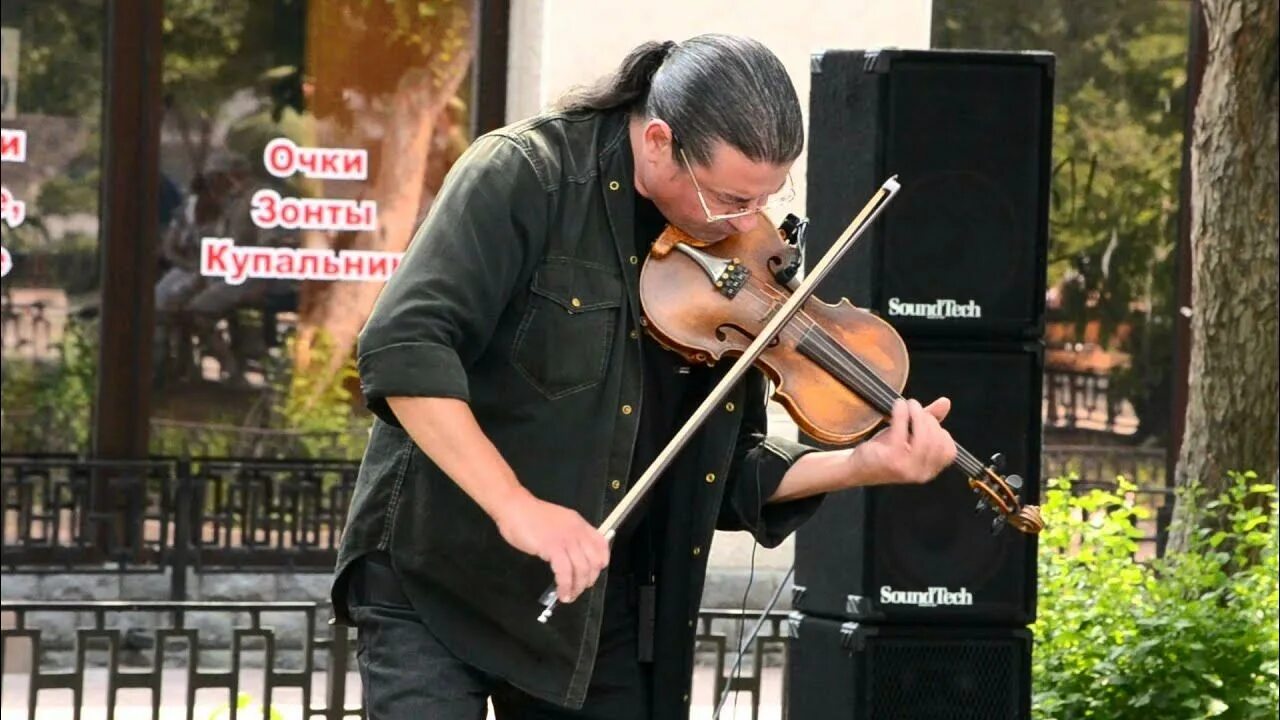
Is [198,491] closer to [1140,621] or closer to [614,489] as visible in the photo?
[1140,621]

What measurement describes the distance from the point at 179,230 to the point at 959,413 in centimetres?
497

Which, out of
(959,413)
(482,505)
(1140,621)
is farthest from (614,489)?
(1140,621)

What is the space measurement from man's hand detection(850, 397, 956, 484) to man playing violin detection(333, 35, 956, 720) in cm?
30

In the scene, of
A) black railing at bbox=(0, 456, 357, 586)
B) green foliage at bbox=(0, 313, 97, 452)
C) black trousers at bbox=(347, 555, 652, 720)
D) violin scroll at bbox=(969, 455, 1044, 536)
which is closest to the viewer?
black trousers at bbox=(347, 555, 652, 720)

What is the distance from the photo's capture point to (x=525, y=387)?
10.2 ft

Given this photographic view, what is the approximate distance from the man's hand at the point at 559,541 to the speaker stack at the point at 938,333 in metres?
2.05

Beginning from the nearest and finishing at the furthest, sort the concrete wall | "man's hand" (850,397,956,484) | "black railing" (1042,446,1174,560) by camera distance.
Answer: "man's hand" (850,397,956,484) → the concrete wall → "black railing" (1042,446,1174,560)

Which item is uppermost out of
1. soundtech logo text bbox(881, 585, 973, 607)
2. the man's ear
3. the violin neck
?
the man's ear

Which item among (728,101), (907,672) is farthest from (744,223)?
(907,672)

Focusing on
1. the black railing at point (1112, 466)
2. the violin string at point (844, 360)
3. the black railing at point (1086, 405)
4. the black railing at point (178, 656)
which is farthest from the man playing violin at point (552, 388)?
the black railing at point (1086, 405)

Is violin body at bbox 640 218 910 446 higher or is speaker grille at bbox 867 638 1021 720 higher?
violin body at bbox 640 218 910 446

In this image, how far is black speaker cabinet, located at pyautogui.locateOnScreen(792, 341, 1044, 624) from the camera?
4.88 meters

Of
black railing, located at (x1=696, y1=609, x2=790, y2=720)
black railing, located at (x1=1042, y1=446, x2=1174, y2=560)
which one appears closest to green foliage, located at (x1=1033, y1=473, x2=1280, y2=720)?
black railing, located at (x1=696, y1=609, x2=790, y2=720)

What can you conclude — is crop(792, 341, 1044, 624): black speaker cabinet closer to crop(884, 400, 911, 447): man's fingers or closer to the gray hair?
crop(884, 400, 911, 447): man's fingers
